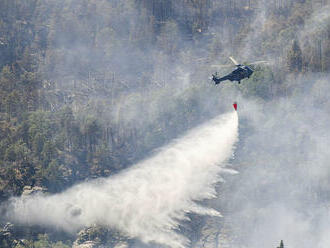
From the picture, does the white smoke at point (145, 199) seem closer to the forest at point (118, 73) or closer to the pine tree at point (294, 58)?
the forest at point (118, 73)

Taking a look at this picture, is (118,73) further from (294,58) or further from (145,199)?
(145,199)

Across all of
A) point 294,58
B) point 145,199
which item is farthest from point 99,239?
point 294,58

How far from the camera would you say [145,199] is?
82.1m

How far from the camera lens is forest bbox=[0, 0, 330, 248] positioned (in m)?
93.5

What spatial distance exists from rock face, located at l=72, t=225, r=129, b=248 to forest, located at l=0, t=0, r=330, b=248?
0.21 m

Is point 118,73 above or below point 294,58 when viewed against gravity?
below

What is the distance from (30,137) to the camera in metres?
93.4

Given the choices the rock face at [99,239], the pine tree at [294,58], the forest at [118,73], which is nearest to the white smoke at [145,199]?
the rock face at [99,239]

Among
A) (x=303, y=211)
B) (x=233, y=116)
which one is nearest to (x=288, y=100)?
(x=233, y=116)

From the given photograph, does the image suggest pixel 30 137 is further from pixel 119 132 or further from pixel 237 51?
pixel 237 51

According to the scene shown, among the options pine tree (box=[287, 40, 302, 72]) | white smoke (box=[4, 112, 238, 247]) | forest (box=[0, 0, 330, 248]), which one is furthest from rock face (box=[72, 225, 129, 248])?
pine tree (box=[287, 40, 302, 72])

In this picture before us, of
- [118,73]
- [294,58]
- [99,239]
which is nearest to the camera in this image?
[99,239]

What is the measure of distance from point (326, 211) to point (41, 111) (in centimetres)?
5306

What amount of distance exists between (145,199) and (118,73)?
5497 cm
